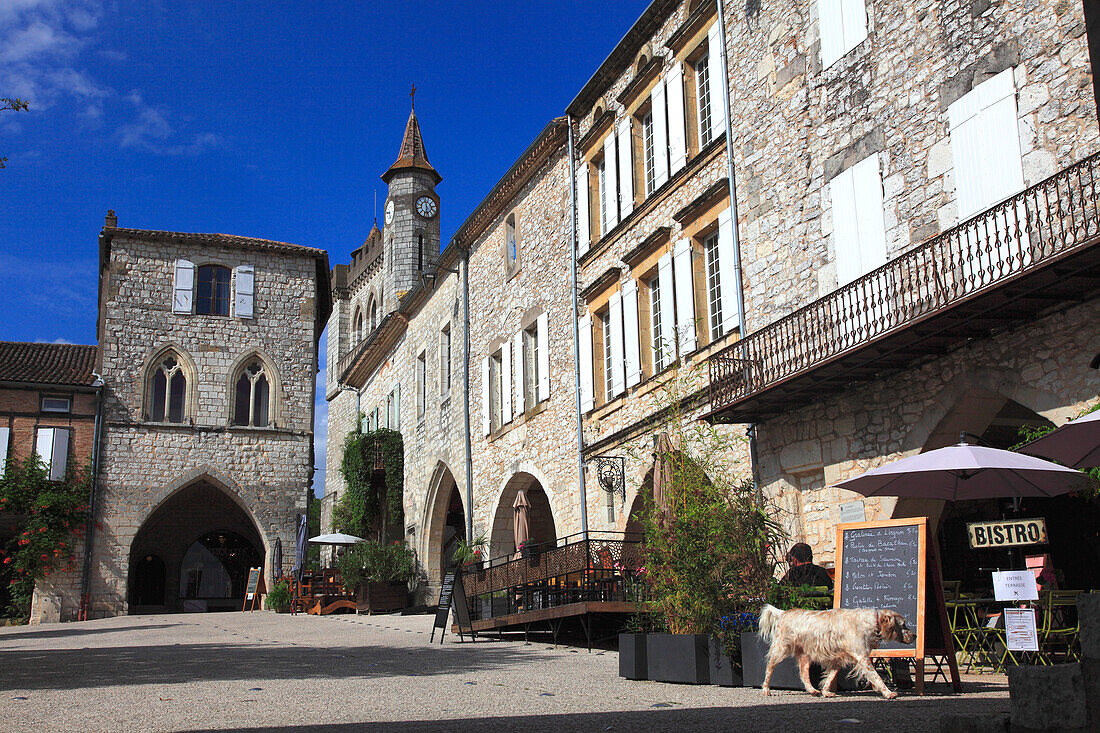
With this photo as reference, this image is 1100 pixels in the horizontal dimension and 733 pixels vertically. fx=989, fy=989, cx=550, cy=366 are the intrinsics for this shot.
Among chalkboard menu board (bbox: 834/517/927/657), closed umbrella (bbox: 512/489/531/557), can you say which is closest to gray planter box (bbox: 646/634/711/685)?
chalkboard menu board (bbox: 834/517/927/657)

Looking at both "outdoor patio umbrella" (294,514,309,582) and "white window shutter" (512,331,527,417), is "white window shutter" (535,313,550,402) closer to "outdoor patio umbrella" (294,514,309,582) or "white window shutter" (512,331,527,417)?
"white window shutter" (512,331,527,417)

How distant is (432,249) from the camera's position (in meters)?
35.7

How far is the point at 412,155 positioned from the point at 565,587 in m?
27.0

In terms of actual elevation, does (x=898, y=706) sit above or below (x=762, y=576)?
below

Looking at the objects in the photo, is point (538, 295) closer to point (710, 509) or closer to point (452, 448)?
point (452, 448)

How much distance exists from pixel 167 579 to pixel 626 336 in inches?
806

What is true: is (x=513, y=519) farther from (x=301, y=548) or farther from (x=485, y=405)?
(x=301, y=548)

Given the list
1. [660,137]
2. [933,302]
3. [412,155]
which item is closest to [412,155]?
[412,155]

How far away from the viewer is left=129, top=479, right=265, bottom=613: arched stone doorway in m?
28.8

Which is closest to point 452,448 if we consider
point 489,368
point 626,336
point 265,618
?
point 489,368

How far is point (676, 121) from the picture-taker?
13.1 metres

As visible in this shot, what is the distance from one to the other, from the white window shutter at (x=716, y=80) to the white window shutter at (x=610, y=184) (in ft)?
8.28

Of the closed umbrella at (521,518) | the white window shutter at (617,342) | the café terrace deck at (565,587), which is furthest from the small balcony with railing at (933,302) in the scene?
the closed umbrella at (521,518)

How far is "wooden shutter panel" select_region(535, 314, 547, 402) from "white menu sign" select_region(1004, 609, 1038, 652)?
10.5 meters
